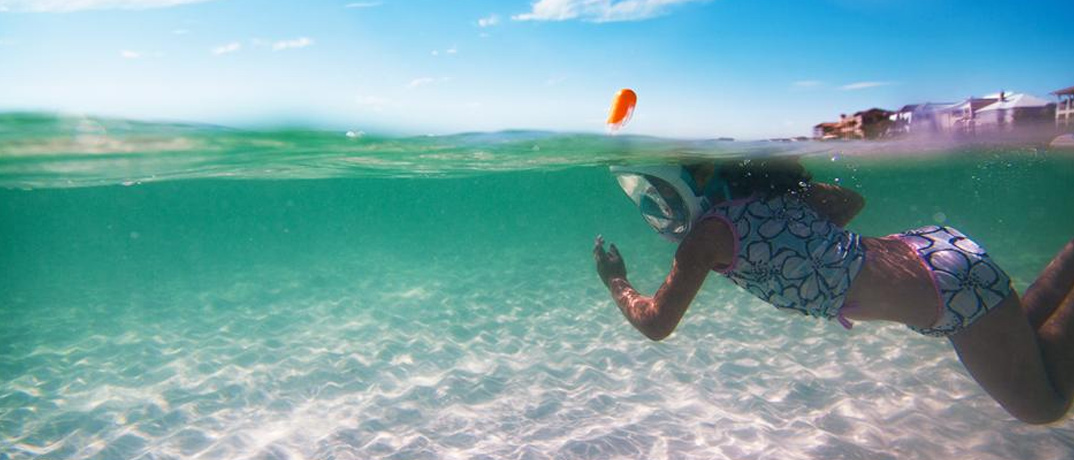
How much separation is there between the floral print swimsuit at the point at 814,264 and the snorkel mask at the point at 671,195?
17 centimetres

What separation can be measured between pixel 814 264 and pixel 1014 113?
9.59 m

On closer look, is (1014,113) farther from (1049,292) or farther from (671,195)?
(671,195)

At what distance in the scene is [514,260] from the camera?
23.3 meters

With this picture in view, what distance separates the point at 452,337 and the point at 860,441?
7.67 meters

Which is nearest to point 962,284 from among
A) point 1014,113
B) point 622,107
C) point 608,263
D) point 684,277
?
point 684,277

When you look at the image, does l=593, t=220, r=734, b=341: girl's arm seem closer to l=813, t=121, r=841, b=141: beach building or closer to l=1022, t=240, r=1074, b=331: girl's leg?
l=1022, t=240, r=1074, b=331: girl's leg

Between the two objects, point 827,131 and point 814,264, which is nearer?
point 814,264

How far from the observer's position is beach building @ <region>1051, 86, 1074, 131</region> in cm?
830

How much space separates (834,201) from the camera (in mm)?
4078

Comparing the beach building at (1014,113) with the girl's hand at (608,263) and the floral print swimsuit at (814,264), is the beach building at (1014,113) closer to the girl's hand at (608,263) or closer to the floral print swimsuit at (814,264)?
the floral print swimsuit at (814,264)

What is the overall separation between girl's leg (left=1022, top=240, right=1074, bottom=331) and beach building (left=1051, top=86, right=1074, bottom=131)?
6009 millimetres

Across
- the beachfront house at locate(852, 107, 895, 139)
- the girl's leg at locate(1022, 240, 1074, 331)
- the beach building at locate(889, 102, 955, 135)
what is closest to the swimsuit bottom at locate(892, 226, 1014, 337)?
the girl's leg at locate(1022, 240, 1074, 331)

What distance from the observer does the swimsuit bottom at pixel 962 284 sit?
141 inches

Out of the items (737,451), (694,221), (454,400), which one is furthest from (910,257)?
(454,400)
